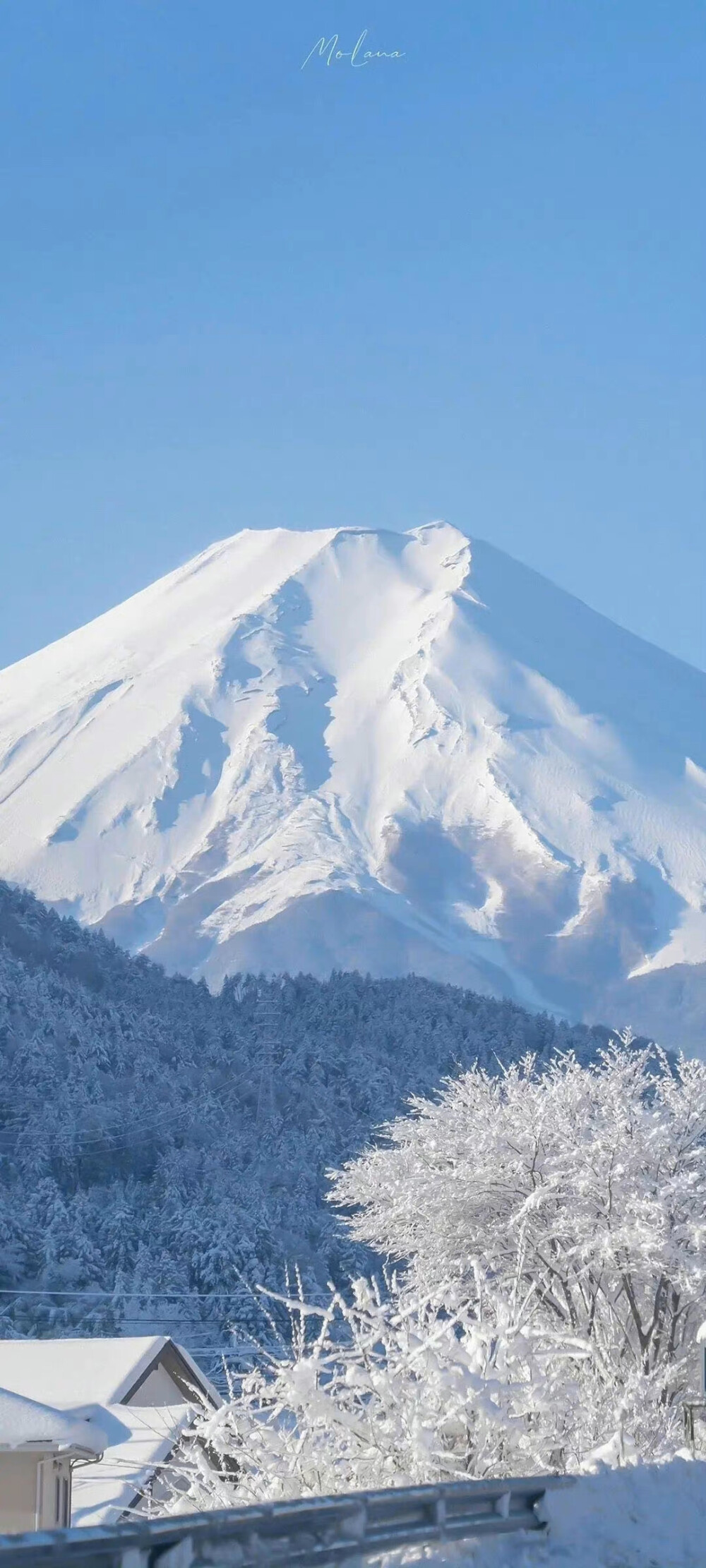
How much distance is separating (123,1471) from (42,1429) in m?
3.71

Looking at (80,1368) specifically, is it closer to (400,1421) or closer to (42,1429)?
(42,1429)

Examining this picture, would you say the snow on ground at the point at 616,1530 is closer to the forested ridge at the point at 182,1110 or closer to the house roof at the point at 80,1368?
the house roof at the point at 80,1368

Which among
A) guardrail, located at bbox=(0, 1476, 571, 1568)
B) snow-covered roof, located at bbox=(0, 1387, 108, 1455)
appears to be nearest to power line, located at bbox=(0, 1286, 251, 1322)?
snow-covered roof, located at bbox=(0, 1387, 108, 1455)

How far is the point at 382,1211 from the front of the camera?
76.9ft

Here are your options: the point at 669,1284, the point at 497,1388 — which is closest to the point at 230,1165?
Answer: the point at 669,1284

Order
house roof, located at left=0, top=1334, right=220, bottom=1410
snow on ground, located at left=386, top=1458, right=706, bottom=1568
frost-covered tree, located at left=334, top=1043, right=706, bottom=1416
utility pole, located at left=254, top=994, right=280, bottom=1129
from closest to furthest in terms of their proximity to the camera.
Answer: snow on ground, located at left=386, top=1458, right=706, bottom=1568, house roof, located at left=0, top=1334, right=220, bottom=1410, frost-covered tree, located at left=334, top=1043, right=706, bottom=1416, utility pole, located at left=254, top=994, right=280, bottom=1129

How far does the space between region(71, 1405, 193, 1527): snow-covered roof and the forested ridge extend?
20.1 metres

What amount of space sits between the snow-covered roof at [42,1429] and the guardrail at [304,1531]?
580cm

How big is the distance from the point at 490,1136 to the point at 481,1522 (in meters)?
15.2

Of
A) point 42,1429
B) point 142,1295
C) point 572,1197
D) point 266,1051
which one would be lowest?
point 42,1429

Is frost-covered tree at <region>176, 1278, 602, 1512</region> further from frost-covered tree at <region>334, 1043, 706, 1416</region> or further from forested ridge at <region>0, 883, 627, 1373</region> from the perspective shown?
forested ridge at <region>0, 883, 627, 1373</region>

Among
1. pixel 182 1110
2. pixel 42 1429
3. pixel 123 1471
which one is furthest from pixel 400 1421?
pixel 182 1110

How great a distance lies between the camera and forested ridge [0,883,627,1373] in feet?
172

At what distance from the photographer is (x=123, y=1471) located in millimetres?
15016
